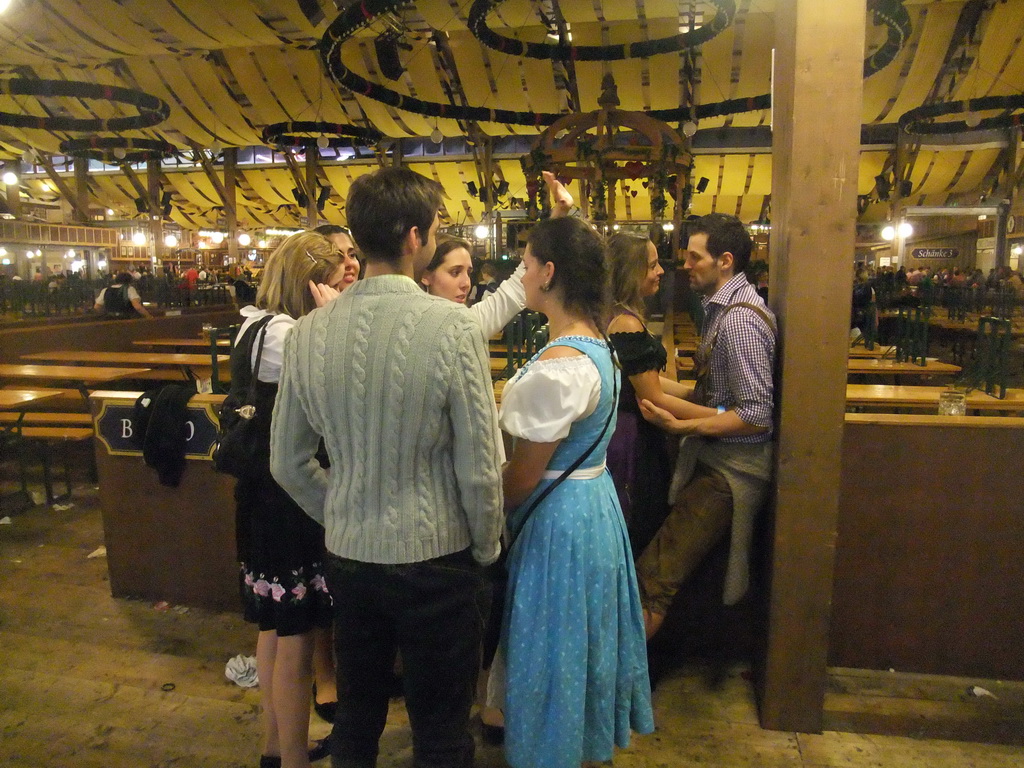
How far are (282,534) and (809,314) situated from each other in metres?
1.65

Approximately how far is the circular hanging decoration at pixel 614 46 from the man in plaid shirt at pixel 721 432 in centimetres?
423

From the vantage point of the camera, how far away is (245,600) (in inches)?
82.2

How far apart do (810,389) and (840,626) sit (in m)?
1.03

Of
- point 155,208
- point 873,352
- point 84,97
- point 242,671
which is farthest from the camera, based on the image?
point 155,208

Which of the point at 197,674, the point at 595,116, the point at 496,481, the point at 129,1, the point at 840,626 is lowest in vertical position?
the point at 197,674

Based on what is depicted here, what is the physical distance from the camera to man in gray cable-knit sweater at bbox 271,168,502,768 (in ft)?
4.38

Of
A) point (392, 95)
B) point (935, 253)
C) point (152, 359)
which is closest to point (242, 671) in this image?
point (152, 359)

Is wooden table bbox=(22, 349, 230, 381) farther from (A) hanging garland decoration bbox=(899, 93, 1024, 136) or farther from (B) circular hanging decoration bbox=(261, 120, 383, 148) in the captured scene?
(A) hanging garland decoration bbox=(899, 93, 1024, 136)

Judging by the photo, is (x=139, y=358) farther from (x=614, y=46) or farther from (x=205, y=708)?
(x=614, y=46)

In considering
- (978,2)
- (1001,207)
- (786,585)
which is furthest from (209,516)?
(1001,207)

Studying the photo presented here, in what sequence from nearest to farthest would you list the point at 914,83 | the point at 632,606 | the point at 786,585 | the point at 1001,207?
the point at 632,606, the point at 786,585, the point at 914,83, the point at 1001,207

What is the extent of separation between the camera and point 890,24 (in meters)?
5.59

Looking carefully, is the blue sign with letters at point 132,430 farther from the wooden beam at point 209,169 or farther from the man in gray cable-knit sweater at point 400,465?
the wooden beam at point 209,169

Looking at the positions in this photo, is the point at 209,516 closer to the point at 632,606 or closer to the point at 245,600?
the point at 245,600
